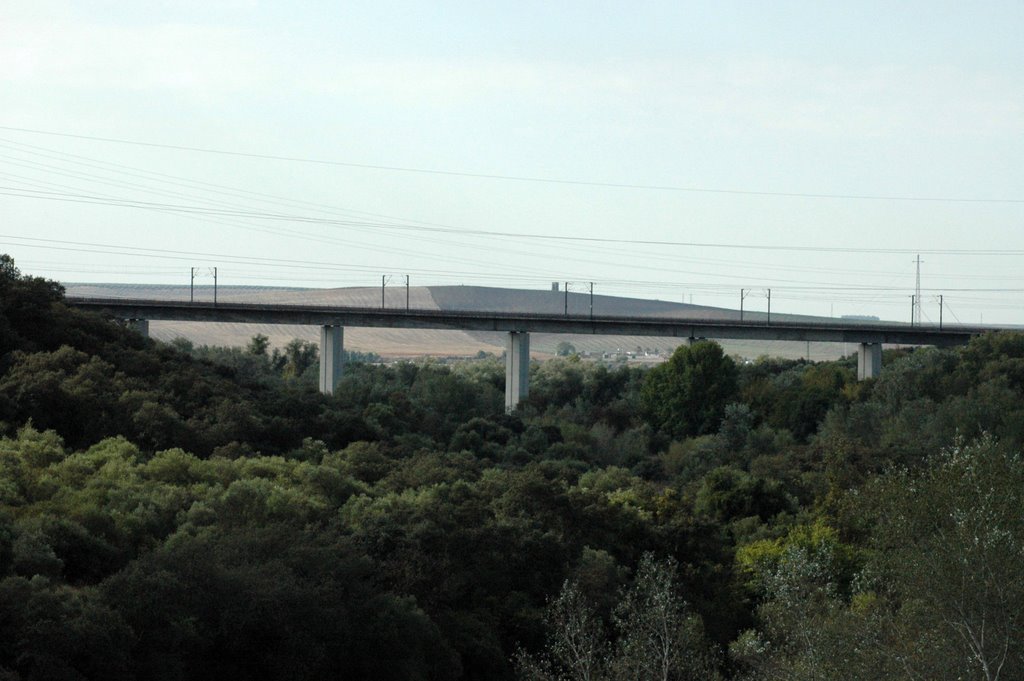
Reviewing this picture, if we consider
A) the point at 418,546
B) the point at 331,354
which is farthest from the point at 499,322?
the point at 418,546

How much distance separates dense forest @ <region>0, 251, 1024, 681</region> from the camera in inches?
848

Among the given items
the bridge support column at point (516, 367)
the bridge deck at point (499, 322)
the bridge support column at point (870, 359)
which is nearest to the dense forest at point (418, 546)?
the bridge deck at point (499, 322)

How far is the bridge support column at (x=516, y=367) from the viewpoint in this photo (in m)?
77.8

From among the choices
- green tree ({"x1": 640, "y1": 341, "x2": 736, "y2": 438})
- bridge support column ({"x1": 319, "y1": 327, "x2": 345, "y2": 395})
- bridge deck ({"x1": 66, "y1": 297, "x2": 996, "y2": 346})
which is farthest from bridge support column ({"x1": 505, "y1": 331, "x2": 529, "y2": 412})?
green tree ({"x1": 640, "y1": 341, "x2": 736, "y2": 438})

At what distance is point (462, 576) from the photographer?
30547 millimetres

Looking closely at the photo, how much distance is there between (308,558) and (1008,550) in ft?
41.4

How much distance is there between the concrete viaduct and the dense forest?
9892 mm

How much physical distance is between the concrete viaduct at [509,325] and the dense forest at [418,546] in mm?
9892

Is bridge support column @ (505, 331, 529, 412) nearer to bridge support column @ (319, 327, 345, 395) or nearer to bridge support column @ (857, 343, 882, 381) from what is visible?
bridge support column @ (319, 327, 345, 395)

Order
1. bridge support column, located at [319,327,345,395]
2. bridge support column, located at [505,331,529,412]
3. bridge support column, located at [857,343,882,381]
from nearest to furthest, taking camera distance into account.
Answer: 1. bridge support column, located at [319,327,345,395]
2. bridge support column, located at [505,331,529,412]
3. bridge support column, located at [857,343,882,381]

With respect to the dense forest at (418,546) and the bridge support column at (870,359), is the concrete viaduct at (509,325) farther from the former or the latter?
the dense forest at (418,546)

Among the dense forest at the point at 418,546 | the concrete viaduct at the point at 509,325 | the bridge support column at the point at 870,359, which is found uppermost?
the concrete viaduct at the point at 509,325

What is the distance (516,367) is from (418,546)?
159 ft

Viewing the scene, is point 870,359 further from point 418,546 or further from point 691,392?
point 418,546
